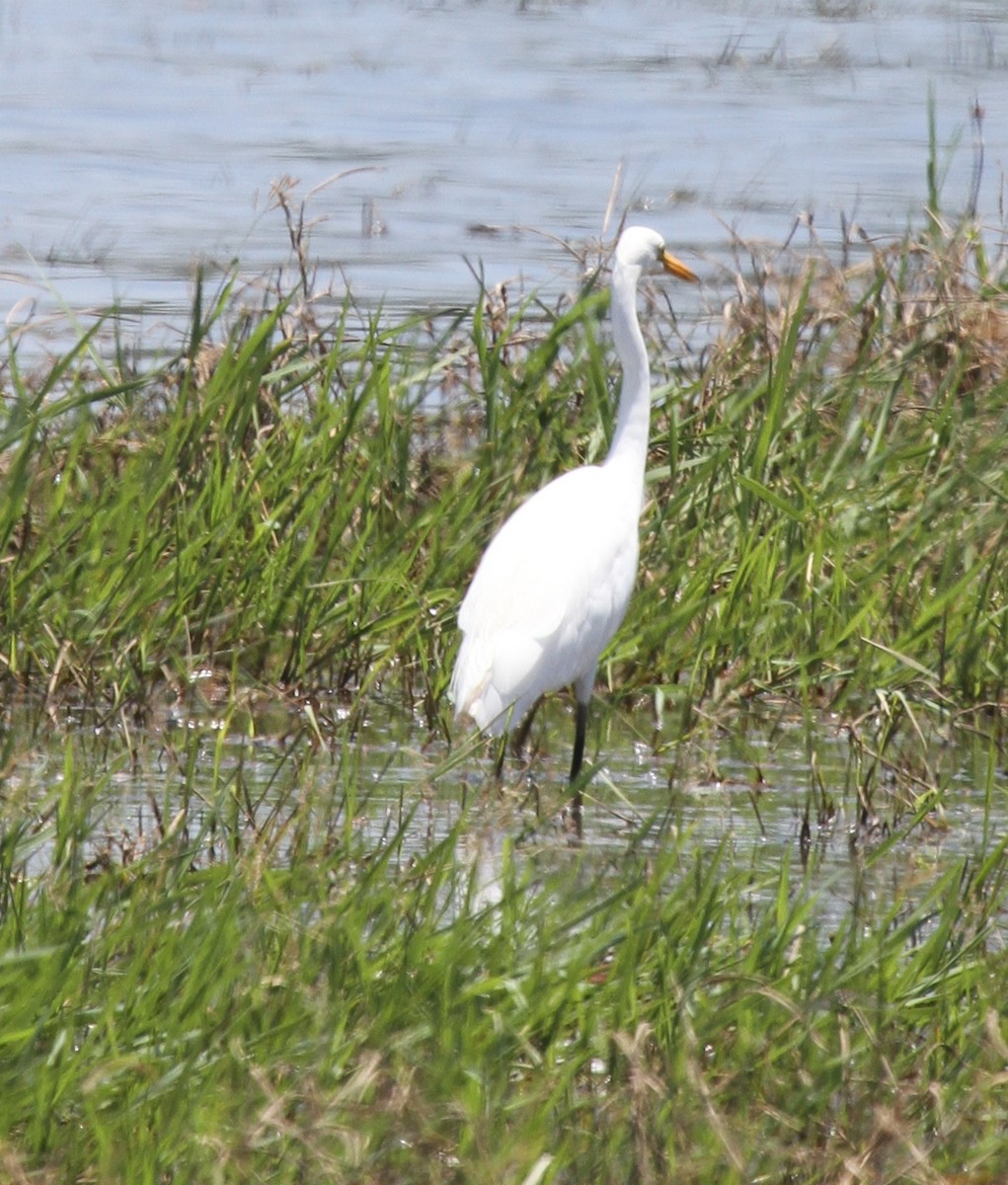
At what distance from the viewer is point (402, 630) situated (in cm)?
518

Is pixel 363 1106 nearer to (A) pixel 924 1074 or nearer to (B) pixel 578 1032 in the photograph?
(B) pixel 578 1032

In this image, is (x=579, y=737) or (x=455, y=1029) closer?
(x=455, y=1029)

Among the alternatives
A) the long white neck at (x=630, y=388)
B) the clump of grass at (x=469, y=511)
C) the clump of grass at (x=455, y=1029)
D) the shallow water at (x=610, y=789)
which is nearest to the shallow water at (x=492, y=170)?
the shallow water at (x=610, y=789)

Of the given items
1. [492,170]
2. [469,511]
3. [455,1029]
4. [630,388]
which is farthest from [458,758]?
[492,170]

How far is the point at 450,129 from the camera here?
1588 centimetres

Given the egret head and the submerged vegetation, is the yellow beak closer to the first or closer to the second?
the egret head

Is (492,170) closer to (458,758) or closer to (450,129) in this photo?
(450,129)

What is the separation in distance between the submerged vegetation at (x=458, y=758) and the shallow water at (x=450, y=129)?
2319 mm

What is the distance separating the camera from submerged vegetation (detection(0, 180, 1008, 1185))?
2.84m

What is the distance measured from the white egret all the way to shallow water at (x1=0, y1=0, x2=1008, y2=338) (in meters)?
2.96

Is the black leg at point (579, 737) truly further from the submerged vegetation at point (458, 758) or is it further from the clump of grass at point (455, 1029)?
the clump of grass at point (455, 1029)

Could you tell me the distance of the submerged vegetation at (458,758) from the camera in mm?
2840

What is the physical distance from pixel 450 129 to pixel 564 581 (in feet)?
37.6

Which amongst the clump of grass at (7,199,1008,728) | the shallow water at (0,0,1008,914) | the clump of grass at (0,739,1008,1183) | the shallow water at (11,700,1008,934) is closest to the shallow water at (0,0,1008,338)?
the shallow water at (0,0,1008,914)
